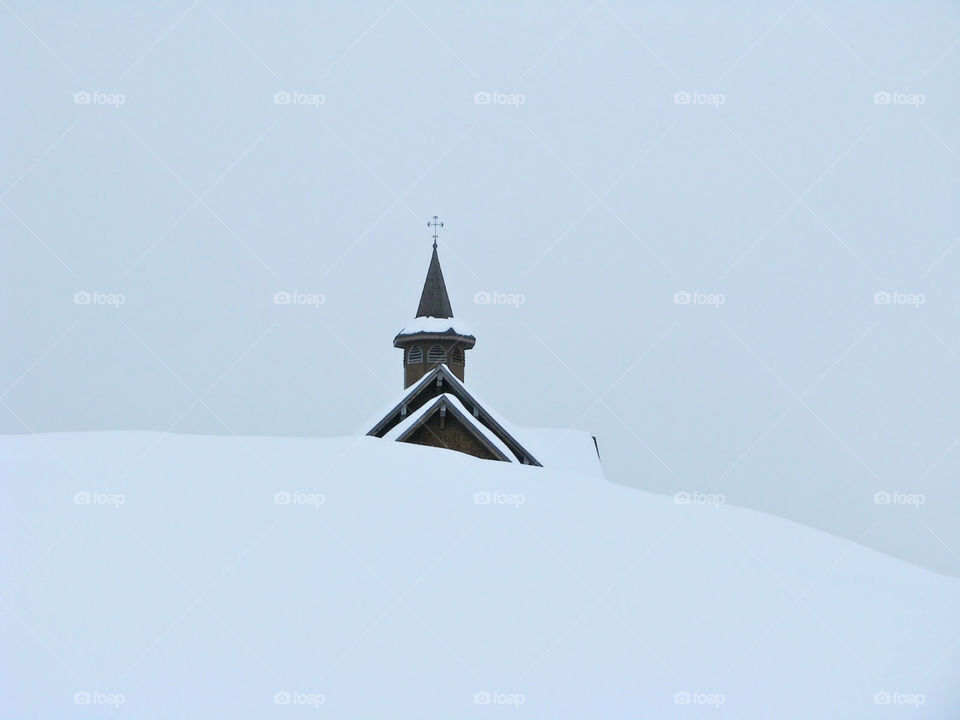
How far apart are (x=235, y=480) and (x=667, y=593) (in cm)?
383

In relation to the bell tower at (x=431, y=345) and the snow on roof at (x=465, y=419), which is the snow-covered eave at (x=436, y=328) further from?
the snow on roof at (x=465, y=419)

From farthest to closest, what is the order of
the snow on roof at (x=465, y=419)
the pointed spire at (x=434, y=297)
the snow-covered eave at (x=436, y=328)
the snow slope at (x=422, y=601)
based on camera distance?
the pointed spire at (x=434, y=297) < the snow-covered eave at (x=436, y=328) < the snow on roof at (x=465, y=419) < the snow slope at (x=422, y=601)

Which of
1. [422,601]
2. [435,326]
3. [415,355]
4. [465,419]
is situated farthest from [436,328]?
[422,601]

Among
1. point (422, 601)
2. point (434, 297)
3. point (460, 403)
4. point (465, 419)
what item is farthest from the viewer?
point (434, 297)

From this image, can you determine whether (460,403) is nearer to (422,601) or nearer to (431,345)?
(431,345)

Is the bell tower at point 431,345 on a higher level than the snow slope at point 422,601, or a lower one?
higher

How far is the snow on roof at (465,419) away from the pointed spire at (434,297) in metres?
7.55

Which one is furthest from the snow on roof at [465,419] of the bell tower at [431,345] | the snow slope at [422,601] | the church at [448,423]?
the snow slope at [422,601]

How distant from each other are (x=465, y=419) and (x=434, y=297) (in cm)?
883

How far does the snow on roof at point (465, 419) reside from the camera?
2375cm

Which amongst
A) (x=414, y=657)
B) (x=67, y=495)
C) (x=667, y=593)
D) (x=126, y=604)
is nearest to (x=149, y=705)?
(x=126, y=604)

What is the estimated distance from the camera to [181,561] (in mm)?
7047

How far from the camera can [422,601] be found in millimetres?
6773

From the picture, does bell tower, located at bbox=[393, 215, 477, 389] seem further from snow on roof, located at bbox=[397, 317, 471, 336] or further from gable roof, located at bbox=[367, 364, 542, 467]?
gable roof, located at bbox=[367, 364, 542, 467]
